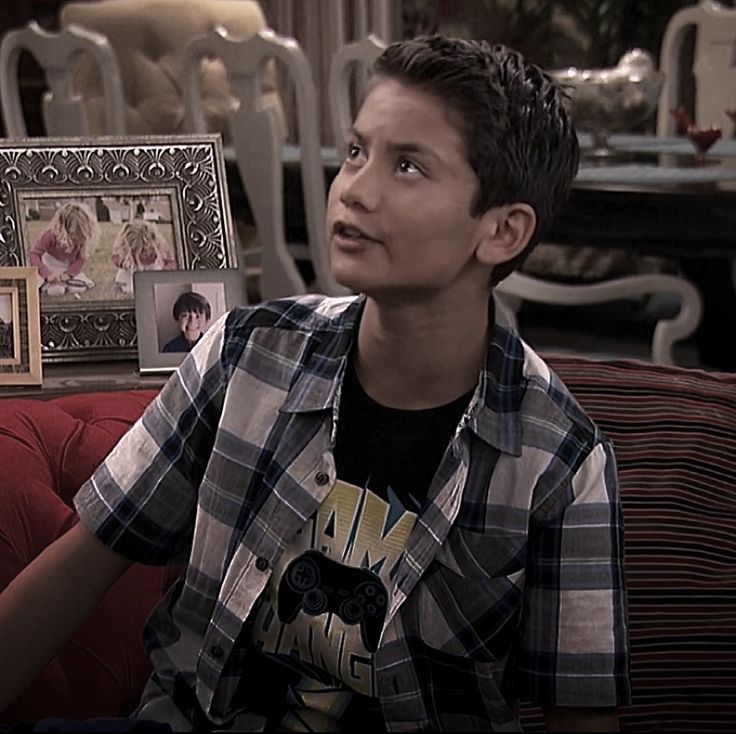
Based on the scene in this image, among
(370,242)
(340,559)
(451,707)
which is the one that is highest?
(370,242)

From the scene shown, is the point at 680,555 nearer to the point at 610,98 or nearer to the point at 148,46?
the point at 610,98

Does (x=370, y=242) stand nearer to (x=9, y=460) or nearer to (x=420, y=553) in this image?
(x=420, y=553)

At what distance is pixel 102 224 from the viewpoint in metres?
1.81

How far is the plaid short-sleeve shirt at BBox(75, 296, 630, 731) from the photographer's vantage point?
1.22m

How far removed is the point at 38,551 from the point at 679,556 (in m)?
0.61

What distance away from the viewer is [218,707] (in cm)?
128

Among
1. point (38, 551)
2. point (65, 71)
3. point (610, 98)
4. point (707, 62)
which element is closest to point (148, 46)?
point (65, 71)

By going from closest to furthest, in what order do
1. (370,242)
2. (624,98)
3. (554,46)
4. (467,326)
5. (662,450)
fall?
(370,242)
(467,326)
(662,450)
(624,98)
(554,46)

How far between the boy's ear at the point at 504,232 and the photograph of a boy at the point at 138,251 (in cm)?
64

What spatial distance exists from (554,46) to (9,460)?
4.20 m

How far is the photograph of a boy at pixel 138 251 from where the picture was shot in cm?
180

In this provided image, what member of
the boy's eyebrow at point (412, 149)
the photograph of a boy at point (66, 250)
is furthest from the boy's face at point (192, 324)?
the boy's eyebrow at point (412, 149)

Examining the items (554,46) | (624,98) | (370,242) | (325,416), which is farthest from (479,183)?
(554,46)

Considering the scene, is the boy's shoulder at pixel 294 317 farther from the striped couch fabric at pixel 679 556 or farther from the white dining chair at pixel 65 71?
the white dining chair at pixel 65 71
